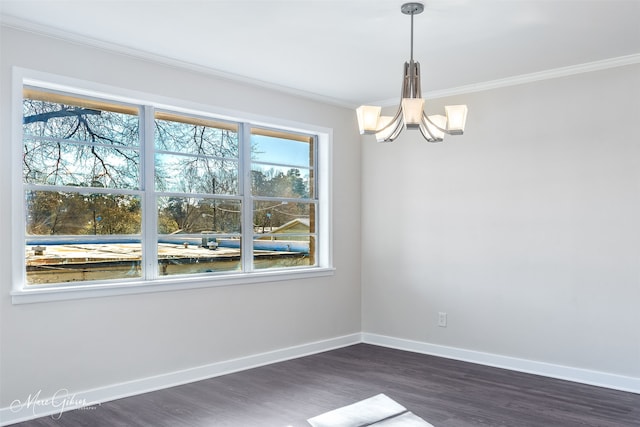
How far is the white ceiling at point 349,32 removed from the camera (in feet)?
10.2

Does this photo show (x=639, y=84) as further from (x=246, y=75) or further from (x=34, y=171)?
(x=34, y=171)

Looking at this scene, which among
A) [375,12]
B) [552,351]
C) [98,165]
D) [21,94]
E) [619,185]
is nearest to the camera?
[375,12]

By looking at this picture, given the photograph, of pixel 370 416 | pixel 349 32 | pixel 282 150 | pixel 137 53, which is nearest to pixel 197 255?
pixel 282 150

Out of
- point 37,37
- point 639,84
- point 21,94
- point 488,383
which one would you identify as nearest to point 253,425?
point 488,383

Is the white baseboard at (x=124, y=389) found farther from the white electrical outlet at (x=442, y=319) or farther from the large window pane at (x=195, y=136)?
the large window pane at (x=195, y=136)

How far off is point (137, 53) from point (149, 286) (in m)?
1.70

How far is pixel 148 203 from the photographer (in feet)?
13.3

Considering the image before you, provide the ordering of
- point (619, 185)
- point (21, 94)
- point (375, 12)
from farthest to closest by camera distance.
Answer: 1. point (619, 185)
2. point (21, 94)
3. point (375, 12)

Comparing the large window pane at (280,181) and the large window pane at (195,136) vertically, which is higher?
the large window pane at (195,136)

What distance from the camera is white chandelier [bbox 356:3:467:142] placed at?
9.85 feet

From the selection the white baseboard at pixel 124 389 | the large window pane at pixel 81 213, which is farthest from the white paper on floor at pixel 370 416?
the large window pane at pixel 81 213

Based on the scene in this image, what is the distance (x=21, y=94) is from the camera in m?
3.40

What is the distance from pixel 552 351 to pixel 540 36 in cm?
248

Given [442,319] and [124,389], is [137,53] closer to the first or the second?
[124,389]
